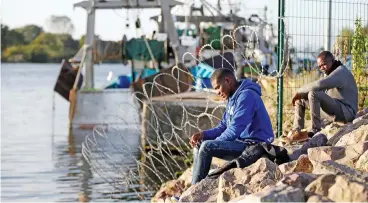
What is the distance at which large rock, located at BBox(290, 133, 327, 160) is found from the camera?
36.8 ft

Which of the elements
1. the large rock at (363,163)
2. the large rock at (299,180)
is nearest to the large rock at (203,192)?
the large rock at (363,163)

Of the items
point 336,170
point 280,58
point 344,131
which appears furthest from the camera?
point 280,58

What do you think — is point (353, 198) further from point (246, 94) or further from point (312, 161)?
point (246, 94)

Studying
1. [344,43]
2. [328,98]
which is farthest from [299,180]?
[344,43]

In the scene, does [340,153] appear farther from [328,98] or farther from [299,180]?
[328,98]

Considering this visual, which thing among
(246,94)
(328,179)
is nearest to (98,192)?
(246,94)

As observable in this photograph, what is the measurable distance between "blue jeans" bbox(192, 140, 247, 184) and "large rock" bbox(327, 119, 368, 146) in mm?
1249

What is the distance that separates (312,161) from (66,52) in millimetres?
103041

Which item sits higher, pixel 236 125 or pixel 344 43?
pixel 344 43

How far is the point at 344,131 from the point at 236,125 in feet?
5.18

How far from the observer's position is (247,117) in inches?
419

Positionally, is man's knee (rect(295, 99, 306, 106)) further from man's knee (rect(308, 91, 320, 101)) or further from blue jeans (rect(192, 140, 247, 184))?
blue jeans (rect(192, 140, 247, 184))

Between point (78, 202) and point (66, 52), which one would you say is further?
point (66, 52)

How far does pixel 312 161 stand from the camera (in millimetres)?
9617
